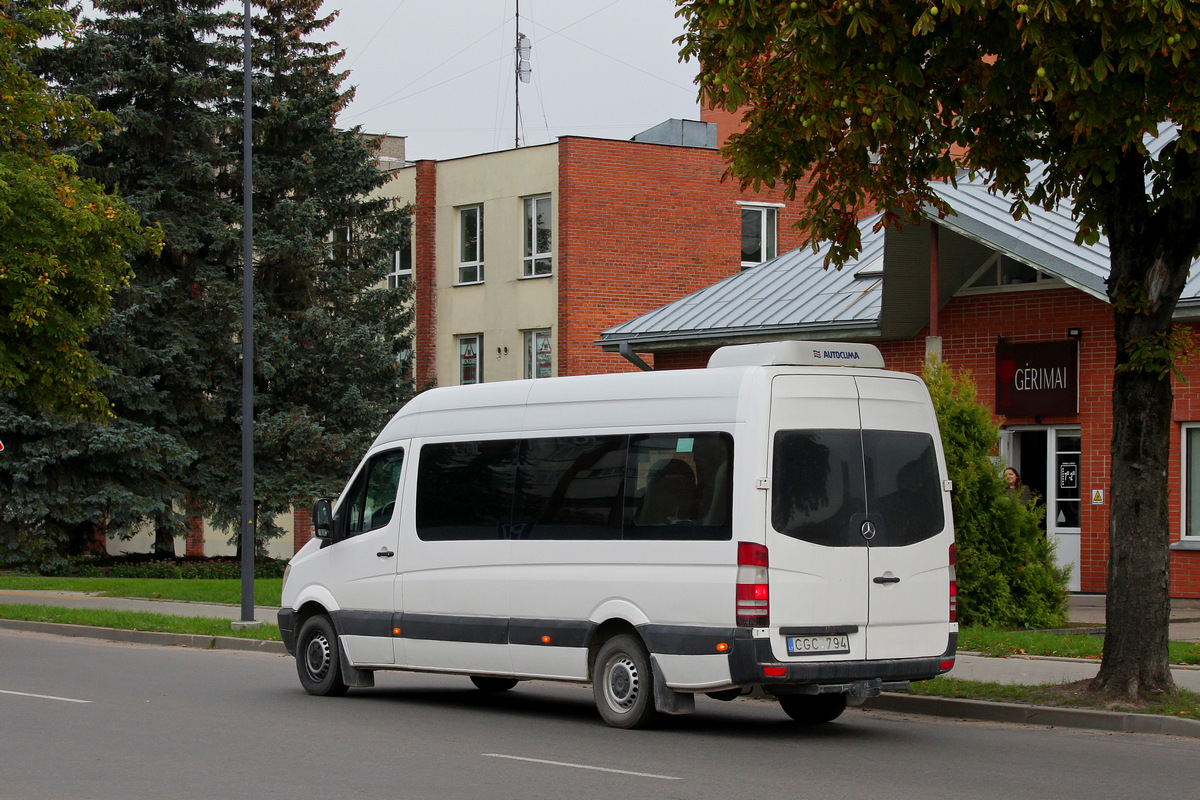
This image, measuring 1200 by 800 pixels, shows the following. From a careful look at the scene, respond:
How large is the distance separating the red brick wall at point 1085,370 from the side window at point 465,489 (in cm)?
1235

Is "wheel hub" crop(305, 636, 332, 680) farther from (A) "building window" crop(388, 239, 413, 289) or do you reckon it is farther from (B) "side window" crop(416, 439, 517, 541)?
(A) "building window" crop(388, 239, 413, 289)

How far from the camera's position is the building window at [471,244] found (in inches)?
1597

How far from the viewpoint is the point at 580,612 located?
11.3 m

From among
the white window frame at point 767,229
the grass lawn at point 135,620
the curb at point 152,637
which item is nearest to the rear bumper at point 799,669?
the curb at point 152,637

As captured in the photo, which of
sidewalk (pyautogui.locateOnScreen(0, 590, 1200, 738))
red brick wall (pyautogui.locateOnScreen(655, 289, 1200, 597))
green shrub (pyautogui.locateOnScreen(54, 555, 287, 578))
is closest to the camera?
sidewalk (pyautogui.locateOnScreen(0, 590, 1200, 738))

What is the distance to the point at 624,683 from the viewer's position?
36.4 feet

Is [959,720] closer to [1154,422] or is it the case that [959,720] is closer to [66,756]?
[1154,422]

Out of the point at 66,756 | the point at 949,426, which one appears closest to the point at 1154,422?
the point at 949,426

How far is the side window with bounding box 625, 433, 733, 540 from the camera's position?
415 inches

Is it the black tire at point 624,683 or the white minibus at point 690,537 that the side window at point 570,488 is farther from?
the black tire at point 624,683

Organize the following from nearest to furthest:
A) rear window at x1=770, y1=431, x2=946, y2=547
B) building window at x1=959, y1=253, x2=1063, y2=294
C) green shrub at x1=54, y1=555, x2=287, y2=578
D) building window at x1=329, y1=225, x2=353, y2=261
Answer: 1. rear window at x1=770, y1=431, x2=946, y2=547
2. building window at x1=959, y1=253, x2=1063, y2=294
3. green shrub at x1=54, y1=555, x2=287, y2=578
4. building window at x1=329, y1=225, x2=353, y2=261

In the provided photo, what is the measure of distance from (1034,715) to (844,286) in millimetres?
16143

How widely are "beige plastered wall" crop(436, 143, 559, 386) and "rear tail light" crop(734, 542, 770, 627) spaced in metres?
28.1

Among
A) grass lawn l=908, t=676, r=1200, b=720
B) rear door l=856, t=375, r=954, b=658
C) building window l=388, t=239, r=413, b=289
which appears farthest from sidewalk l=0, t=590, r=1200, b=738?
building window l=388, t=239, r=413, b=289
